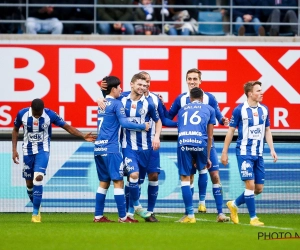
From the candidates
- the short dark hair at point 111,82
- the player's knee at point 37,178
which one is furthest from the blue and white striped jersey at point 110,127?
the player's knee at point 37,178

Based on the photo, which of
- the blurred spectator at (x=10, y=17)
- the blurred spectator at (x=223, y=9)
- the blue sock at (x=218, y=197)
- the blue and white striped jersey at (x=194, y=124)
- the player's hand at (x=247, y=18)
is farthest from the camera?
the blurred spectator at (x=223, y=9)

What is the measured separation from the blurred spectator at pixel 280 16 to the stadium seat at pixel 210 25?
113 centimetres

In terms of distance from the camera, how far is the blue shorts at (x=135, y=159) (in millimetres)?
13773

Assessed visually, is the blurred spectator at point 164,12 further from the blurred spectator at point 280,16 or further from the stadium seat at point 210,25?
the blurred spectator at point 280,16

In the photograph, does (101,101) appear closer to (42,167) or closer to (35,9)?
(42,167)

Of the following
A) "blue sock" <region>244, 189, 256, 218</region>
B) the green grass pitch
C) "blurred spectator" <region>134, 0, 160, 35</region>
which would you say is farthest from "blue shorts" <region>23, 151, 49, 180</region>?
"blurred spectator" <region>134, 0, 160, 35</region>

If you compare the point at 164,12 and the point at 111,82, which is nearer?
the point at 111,82

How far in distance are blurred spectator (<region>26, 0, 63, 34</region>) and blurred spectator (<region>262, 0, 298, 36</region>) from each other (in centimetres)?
494

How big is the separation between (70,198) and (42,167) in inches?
153

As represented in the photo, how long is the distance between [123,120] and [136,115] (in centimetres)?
74

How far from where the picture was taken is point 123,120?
13211 mm

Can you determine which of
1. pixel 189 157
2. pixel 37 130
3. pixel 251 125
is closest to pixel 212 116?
pixel 251 125

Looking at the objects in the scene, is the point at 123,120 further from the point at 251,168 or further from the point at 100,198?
the point at 251,168

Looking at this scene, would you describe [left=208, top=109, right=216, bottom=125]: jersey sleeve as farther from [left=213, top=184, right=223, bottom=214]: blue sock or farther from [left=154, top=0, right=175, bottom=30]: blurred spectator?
[left=154, top=0, right=175, bottom=30]: blurred spectator
